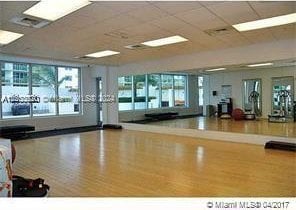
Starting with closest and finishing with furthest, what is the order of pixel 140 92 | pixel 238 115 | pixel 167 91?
pixel 238 115 < pixel 140 92 < pixel 167 91

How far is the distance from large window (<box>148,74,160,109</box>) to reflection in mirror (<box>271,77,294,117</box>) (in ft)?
18.0

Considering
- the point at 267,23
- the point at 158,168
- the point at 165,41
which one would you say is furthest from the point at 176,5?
the point at 158,168

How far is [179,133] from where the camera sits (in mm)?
8414

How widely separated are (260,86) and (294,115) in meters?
2.22

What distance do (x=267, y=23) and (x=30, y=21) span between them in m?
4.32

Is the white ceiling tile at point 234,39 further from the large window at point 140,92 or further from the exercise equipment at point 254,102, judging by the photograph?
the exercise equipment at point 254,102

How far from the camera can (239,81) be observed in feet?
43.2

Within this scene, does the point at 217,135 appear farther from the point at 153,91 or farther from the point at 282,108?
the point at 153,91

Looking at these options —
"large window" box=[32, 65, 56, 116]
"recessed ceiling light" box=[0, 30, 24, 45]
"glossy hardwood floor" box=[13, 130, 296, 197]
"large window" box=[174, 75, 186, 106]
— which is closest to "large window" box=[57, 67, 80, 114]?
"large window" box=[32, 65, 56, 116]

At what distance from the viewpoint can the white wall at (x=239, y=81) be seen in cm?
1184

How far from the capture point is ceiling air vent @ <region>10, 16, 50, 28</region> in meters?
4.33

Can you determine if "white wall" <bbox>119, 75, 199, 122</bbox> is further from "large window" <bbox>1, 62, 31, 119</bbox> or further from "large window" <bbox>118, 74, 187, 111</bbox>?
"large window" <bbox>1, 62, 31, 119</bbox>

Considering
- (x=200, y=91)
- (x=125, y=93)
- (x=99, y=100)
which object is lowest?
(x=99, y=100)

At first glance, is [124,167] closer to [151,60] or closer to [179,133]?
[179,133]
